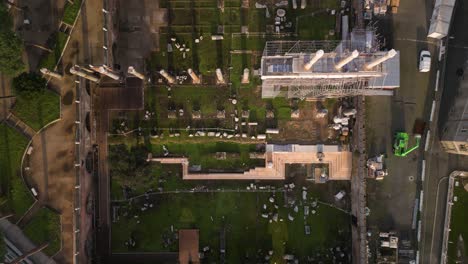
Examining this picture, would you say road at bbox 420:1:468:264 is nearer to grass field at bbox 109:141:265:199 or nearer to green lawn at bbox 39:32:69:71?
grass field at bbox 109:141:265:199

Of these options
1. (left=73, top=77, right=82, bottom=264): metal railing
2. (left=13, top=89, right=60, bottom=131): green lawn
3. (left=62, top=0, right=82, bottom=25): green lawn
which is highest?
(left=62, top=0, right=82, bottom=25): green lawn

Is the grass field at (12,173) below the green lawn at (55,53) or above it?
below

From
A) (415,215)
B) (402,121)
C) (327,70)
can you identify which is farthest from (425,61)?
(415,215)

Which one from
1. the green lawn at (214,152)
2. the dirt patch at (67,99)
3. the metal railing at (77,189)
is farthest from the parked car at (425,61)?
the dirt patch at (67,99)

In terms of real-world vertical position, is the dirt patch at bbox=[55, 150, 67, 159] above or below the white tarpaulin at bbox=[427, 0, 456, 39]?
below

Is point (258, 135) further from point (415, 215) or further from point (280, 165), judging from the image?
point (415, 215)

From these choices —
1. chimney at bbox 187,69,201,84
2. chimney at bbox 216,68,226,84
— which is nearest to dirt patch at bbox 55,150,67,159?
chimney at bbox 187,69,201,84

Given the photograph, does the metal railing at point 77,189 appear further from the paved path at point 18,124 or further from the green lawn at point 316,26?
the green lawn at point 316,26
